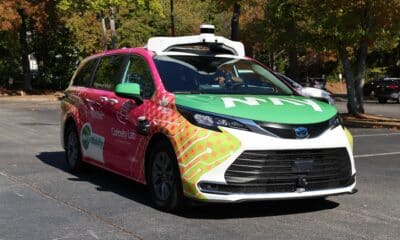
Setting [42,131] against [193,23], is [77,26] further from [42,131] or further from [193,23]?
[42,131]

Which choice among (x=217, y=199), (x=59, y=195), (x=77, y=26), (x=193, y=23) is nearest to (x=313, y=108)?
(x=217, y=199)

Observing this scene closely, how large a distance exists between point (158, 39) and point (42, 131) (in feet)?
30.9

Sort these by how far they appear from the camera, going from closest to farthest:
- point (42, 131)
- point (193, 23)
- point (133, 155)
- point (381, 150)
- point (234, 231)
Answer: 1. point (234, 231)
2. point (133, 155)
3. point (381, 150)
4. point (42, 131)
5. point (193, 23)

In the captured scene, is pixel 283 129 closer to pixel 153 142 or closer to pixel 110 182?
pixel 153 142

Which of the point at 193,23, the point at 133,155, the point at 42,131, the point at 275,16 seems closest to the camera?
the point at 133,155

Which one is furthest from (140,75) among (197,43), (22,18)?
(22,18)

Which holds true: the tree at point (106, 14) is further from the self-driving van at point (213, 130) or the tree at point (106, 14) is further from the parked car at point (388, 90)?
the self-driving van at point (213, 130)

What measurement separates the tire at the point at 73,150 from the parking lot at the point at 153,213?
0.15 metres

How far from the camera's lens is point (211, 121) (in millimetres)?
5969

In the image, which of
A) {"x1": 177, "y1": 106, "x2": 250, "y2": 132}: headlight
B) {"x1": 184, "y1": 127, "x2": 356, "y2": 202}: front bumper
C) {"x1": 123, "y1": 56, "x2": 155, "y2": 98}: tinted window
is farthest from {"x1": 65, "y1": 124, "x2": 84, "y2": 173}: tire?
{"x1": 184, "y1": 127, "x2": 356, "y2": 202}: front bumper

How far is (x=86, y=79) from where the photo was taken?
910cm

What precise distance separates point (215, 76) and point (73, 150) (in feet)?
9.99

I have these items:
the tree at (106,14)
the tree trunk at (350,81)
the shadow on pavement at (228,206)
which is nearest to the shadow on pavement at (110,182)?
the shadow on pavement at (228,206)

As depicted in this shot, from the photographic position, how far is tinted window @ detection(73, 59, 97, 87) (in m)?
9.03
